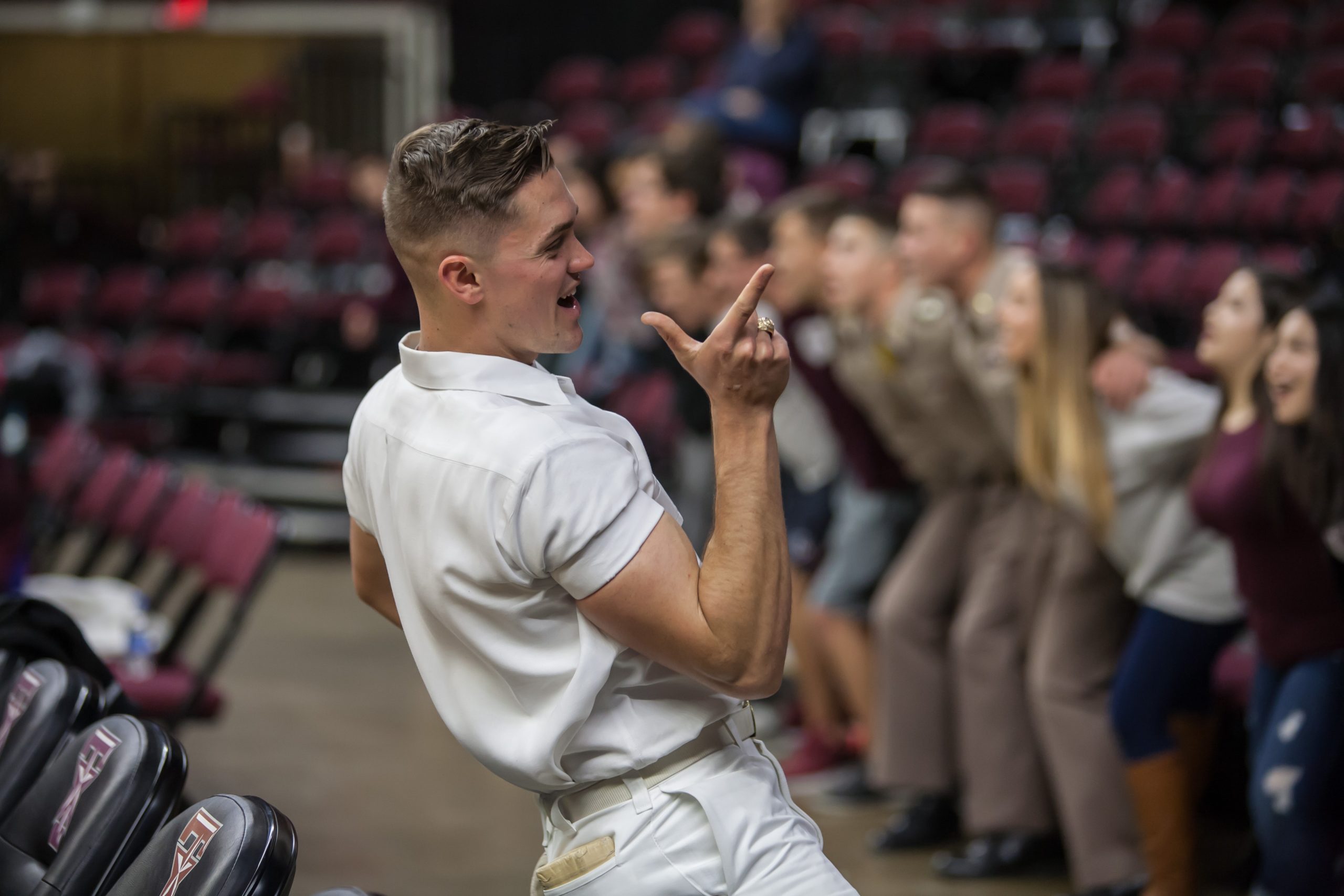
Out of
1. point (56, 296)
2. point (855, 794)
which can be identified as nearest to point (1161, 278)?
point (855, 794)

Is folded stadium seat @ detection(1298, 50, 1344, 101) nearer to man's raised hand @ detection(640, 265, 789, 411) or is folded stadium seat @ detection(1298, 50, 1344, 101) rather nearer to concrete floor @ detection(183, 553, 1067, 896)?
concrete floor @ detection(183, 553, 1067, 896)

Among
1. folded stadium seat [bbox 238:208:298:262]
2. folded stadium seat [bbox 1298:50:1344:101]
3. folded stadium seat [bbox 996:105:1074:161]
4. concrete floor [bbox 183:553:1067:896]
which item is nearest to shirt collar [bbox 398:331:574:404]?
concrete floor [bbox 183:553:1067:896]

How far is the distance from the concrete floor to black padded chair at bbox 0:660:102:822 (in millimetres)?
1560

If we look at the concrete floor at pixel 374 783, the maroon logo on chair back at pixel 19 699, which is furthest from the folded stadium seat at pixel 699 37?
the maroon logo on chair back at pixel 19 699

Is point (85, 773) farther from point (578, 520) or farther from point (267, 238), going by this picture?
point (267, 238)

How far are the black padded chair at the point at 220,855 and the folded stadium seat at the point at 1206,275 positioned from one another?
5.64 m

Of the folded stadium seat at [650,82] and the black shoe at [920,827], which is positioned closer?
the black shoe at [920,827]

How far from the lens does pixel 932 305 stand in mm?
3578

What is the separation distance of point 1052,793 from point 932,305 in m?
1.23

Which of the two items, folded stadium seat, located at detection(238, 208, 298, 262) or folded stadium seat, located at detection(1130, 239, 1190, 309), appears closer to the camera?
folded stadium seat, located at detection(1130, 239, 1190, 309)

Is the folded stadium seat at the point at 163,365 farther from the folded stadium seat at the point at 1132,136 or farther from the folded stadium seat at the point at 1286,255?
the folded stadium seat at the point at 1286,255

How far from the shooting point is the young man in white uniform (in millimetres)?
1390

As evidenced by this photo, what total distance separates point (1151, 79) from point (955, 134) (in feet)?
3.58

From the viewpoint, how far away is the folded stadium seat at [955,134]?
26.7 feet
